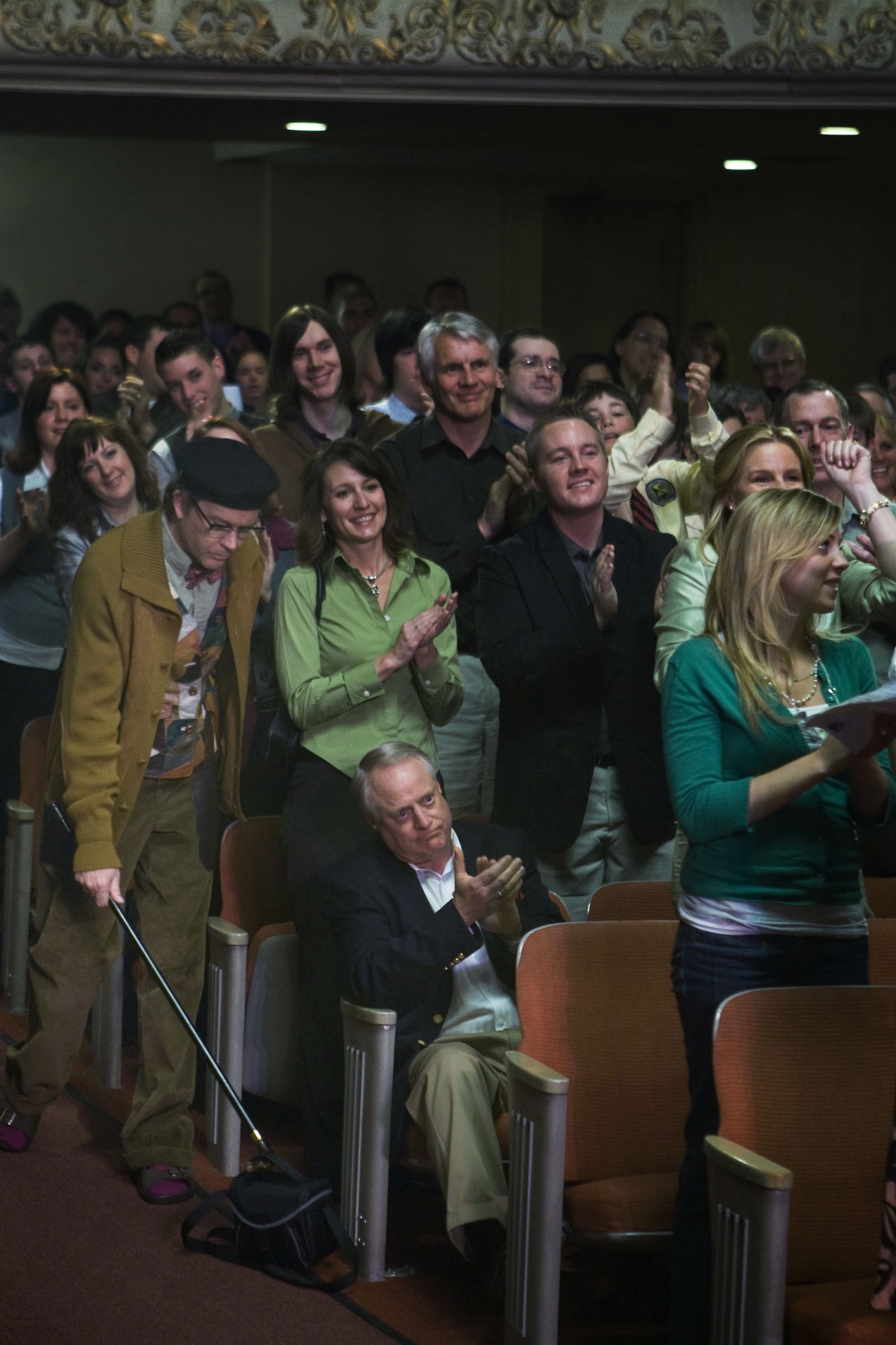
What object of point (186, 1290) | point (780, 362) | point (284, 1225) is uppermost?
point (780, 362)

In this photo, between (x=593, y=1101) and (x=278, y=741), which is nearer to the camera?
(x=593, y=1101)

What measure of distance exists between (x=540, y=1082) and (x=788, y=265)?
661cm

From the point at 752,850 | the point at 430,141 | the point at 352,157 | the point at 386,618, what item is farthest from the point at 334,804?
the point at 352,157

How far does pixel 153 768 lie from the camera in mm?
3533

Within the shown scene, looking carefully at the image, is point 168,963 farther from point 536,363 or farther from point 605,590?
point 536,363

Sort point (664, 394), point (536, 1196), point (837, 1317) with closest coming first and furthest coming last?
point (837, 1317) → point (536, 1196) → point (664, 394)

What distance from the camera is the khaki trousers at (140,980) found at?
3498 millimetres

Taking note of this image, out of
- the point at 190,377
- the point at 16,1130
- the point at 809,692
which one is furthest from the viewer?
the point at 190,377

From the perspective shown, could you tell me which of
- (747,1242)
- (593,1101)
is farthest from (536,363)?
(747,1242)

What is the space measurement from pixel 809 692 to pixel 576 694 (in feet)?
3.98

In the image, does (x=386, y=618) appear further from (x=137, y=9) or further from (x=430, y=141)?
(x=430, y=141)

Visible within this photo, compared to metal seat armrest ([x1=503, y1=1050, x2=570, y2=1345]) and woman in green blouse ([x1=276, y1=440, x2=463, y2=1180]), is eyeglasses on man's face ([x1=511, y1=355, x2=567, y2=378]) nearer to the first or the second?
woman in green blouse ([x1=276, y1=440, x2=463, y2=1180])

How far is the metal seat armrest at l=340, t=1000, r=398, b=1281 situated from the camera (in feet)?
9.94

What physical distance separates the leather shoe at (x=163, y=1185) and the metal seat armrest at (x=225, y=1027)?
0.48ft
